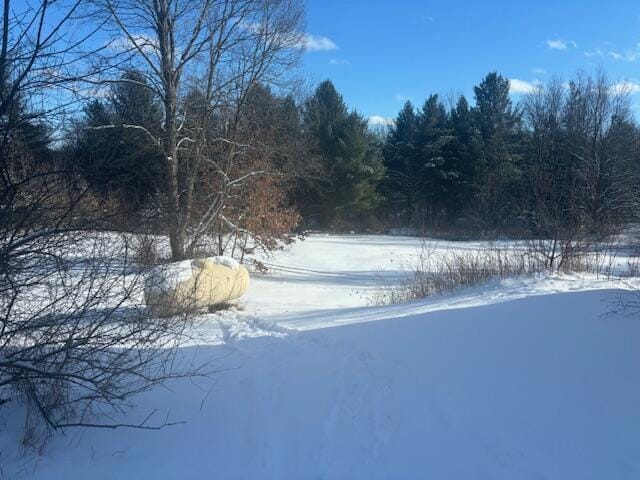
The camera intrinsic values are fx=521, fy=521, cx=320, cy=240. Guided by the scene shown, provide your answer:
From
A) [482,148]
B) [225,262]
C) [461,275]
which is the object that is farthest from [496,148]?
[225,262]

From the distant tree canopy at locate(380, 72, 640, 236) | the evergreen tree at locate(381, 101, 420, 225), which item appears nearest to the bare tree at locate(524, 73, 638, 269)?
the distant tree canopy at locate(380, 72, 640, 236)

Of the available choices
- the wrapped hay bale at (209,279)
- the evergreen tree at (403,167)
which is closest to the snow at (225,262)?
the wrapped hay bale at (209,279)

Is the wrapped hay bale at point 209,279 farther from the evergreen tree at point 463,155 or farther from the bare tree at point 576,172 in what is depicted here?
the evergreen tree at point 463,155

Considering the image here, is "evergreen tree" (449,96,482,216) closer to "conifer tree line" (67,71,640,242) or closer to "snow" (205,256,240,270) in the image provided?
"conifer tree line" (67,71,640,242)

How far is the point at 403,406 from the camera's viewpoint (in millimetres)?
4695

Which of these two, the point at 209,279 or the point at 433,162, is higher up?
the point at 433,162

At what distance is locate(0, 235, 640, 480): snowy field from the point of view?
382 centimetres

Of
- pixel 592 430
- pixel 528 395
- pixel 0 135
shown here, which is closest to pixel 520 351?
pixel 528 395

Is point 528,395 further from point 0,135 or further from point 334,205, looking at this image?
point 334,205

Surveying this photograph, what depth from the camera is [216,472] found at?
12.5 feet

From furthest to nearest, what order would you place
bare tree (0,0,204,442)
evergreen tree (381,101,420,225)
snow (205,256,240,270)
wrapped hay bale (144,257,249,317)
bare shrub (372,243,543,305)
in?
evergreen tree (381,101,420,225) < bare shrub (372,243,543,305) < snow (205,256,240,270) < wrapped hay bale (144,257,249,317) < bare tree (0,0,204,442)

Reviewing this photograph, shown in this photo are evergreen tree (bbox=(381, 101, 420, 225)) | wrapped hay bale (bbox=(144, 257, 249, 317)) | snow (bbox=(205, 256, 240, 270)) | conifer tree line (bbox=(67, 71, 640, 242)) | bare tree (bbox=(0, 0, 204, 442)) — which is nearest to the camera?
bare tree (bbox=(0, 0, 204, 442))

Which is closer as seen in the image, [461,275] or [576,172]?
[461,275]

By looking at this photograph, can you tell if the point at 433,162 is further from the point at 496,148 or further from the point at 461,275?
the point at 461,275
